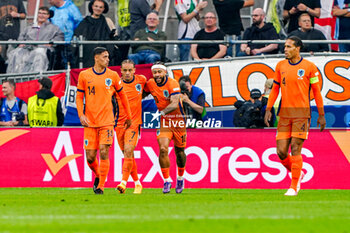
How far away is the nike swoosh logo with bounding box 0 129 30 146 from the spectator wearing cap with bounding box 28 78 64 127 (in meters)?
0.34

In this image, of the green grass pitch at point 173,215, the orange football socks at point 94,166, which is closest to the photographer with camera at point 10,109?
the orange football socks at point 94,166

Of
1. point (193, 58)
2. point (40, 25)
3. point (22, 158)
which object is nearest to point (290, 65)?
point (193, 58)

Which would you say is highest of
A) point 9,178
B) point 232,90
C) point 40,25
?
point 40,25

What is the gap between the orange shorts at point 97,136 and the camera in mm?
13938

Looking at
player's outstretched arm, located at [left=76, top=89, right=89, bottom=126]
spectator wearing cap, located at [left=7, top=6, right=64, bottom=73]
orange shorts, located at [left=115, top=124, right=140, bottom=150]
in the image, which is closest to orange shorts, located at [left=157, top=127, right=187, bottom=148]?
orange shorts, located at [left=115, top=124, right=140, bottom=150]

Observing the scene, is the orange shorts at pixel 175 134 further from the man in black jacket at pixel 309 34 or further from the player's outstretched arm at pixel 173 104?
the man in black jacket at pixel 309 34

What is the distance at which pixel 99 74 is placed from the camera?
13.9m

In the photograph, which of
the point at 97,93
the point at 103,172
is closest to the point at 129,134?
the point at 103,172

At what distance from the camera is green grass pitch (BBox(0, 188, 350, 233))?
7.87 metres

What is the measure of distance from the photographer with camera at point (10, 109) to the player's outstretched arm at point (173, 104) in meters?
4.85

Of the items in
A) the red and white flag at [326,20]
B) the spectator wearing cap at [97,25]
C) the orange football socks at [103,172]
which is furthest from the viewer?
the spectator wearing cap at [97,25]

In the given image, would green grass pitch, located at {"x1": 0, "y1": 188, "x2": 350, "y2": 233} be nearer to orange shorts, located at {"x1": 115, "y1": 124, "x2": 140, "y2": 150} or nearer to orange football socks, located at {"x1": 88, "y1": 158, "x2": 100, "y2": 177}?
orange football socks, located at {"x1": 88, "y1": 158, "x2": 100, "y2": 177}

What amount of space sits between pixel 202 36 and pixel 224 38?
0.84m

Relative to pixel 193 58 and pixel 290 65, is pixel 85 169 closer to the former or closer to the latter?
pixel 193 58
